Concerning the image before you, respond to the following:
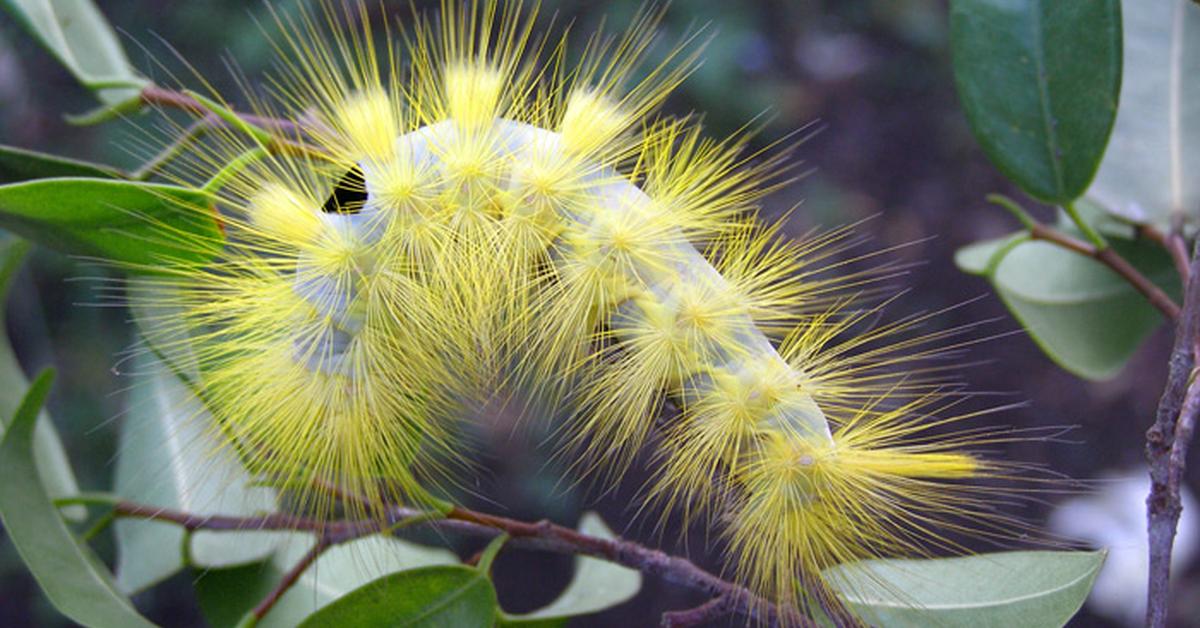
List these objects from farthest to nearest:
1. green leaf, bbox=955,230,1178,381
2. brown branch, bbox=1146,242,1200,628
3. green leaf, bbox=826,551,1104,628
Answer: green leaf, bbox=955,230,1178,381, green leaf, bbox=826,551,1104,628, brown branch, bbox=1146,242,1200,628

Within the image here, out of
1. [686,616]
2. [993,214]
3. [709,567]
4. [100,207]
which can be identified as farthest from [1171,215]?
[993,214]

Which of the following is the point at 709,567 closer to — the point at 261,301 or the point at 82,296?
the point at 82,296

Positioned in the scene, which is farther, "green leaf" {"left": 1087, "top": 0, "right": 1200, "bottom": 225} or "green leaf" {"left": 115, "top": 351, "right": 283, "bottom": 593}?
"green leaf" {"left": 1087, "top": 0, "right": 1200, "bottom": 225}

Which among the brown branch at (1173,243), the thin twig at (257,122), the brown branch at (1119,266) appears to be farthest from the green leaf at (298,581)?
the brown branch at (1173,243)

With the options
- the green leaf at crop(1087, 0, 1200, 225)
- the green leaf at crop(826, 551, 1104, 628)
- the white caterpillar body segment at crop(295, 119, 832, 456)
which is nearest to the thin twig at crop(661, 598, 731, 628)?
the green leaf at crop(826, 551, 1104, 628)

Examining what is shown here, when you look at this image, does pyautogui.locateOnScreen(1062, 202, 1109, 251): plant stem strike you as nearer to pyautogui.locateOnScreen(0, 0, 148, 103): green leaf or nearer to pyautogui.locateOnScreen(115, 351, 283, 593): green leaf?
pyautogui.locateOnScreen(115, 351, 283, 593): green leaf

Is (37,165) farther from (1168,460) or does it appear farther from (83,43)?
(1168,460)

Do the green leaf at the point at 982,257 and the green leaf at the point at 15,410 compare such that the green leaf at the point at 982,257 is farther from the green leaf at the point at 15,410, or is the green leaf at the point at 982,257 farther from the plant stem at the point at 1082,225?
the green leaf at the point at 15,410
